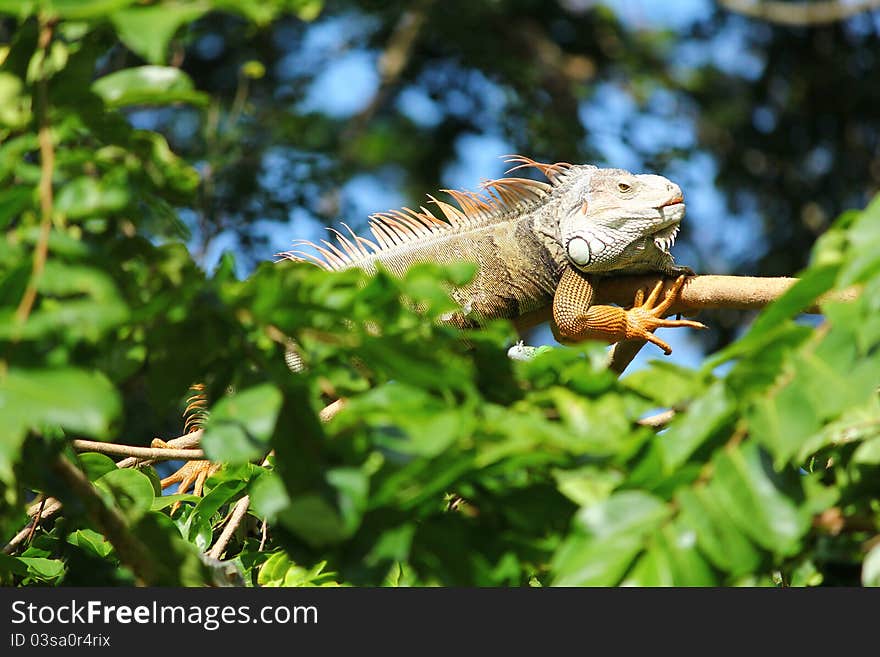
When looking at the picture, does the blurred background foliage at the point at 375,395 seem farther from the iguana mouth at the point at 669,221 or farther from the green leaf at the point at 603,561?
the iguana mouth at the point at 669,221

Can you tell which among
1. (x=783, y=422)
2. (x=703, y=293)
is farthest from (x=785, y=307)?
(x=703, y=293)

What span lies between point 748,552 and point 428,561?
0.40 metres

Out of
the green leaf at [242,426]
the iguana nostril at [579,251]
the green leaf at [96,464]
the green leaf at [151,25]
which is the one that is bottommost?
→ the iguana nostril at [579,251]

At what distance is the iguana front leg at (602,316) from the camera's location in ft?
11.1

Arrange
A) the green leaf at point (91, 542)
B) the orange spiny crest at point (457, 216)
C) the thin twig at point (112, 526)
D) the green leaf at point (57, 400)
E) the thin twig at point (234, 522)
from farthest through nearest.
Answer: the orange spiny crest at point (457, 216) < the thin twig at point (234, 522) < the green leaf at point (91, 542) < the thin twig at point (112, 526) < the green leaf at point (57, 400)

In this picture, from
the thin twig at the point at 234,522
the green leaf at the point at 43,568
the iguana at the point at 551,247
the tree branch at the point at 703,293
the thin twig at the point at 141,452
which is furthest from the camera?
the iguana at the point at 551,247

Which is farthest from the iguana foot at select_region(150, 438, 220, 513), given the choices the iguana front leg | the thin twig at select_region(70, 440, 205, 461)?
the iguana front leg

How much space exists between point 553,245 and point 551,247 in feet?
0.03

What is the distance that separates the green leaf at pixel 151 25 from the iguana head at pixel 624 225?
2.48 meters

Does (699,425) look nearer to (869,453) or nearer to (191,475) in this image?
(869,453)

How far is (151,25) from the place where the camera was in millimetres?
1301

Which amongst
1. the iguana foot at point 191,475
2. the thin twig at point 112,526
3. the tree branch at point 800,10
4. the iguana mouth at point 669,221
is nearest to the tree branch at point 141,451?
the iguana foot at point 191,475

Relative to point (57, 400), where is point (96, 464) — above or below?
below

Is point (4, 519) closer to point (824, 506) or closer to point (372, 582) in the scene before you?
point (372, 582)
